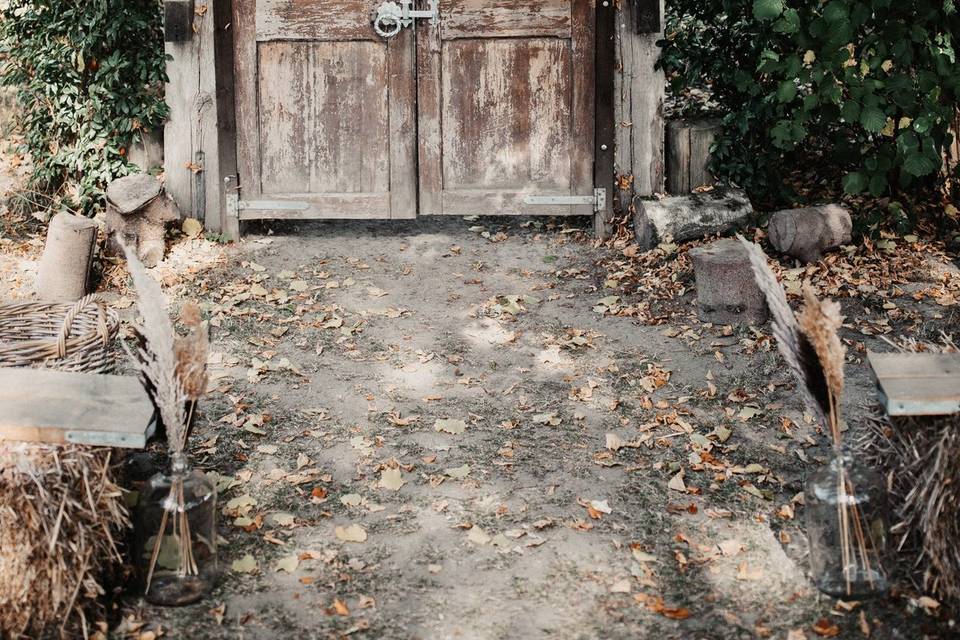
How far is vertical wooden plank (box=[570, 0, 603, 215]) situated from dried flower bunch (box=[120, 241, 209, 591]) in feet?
13.6

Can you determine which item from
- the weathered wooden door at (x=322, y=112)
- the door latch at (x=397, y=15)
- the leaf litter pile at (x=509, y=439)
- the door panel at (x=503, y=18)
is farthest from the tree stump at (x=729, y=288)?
the door latch at (x=397, y=15)

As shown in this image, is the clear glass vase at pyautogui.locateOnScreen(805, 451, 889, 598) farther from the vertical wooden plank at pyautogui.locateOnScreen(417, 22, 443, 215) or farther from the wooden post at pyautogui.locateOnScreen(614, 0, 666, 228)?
the vertical wooden plank at pyautogui.locateOnScreen(417, 22, 443, 215)

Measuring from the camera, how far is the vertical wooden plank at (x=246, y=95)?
7.14 metres

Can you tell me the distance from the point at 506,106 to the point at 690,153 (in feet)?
4.11

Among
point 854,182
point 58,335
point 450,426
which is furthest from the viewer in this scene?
point 854,182

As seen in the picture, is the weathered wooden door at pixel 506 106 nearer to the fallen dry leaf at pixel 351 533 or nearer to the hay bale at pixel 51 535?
the fallen dry leaf at pixel 351 533

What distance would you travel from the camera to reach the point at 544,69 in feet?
23.9

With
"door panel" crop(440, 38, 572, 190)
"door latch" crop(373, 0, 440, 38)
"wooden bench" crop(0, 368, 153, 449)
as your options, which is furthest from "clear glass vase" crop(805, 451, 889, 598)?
"door latch" crop(373, 0, 440, 38)

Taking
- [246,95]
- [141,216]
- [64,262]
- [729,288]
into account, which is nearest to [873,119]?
[729,288]

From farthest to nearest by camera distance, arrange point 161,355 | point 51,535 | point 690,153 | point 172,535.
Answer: point 690,153 < point 172,535 < point 161,355 < point 51,535

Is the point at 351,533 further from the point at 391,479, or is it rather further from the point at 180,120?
the point at 180,120

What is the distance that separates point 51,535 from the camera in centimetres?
336

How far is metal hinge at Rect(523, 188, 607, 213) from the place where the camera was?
745cm

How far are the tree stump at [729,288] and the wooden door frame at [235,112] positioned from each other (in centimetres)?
148
